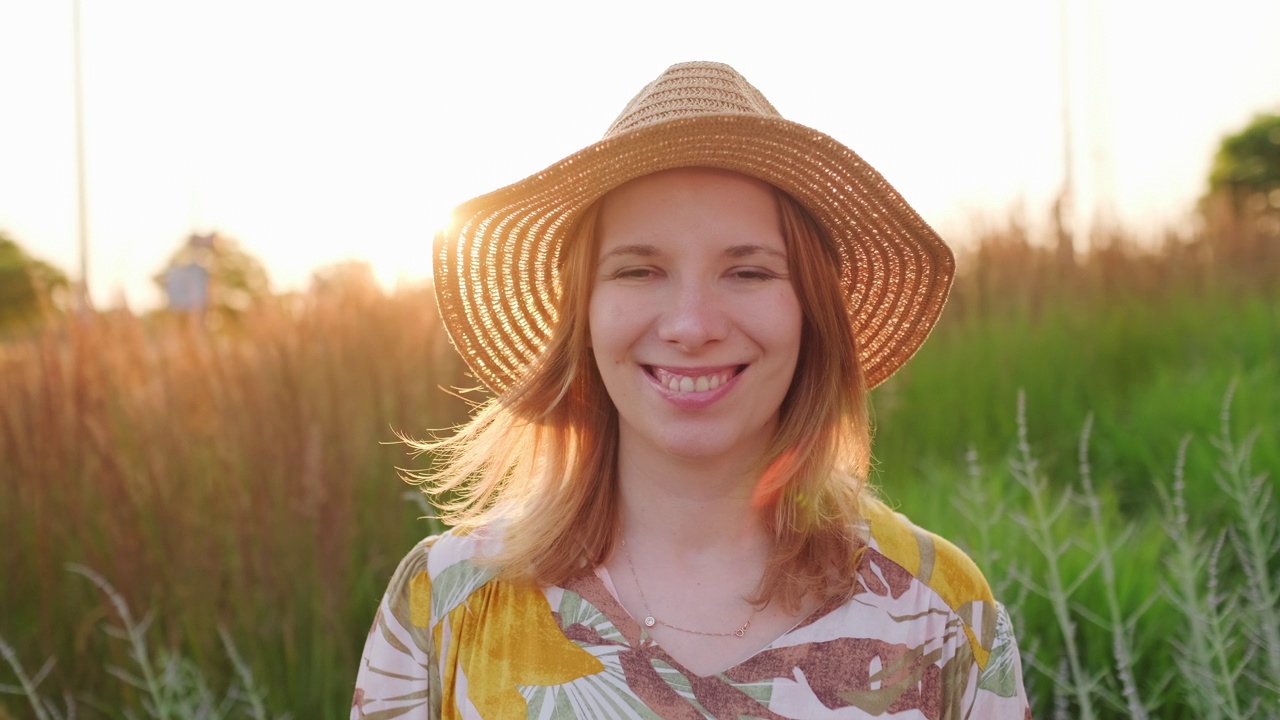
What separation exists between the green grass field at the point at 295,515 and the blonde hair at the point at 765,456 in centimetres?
93

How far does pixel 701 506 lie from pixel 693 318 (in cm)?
36

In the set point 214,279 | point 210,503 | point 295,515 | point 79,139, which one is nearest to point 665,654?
point 295,515

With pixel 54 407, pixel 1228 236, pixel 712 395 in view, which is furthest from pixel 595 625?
pixel 1228 236

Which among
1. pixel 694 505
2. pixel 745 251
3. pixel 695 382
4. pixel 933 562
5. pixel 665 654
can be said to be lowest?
pixel 665 654

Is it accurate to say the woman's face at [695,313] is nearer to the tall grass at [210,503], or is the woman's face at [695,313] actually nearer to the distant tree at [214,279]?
the tall grass at [210,503]

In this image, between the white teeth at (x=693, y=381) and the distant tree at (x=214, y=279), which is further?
the distant tree at (x=214, y=279)

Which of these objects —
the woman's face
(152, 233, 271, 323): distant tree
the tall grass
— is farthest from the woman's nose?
(152, 233, 271, 323): distant tree

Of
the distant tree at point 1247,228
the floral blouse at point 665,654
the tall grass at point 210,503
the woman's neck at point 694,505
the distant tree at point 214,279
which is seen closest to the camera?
the floral blouse at point 665,654

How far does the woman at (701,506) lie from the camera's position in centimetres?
173

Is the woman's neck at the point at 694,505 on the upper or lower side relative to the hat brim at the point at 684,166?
lower

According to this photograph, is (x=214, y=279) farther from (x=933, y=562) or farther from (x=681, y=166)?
(x=933, y=562)

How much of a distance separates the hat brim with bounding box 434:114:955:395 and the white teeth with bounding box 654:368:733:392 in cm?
34

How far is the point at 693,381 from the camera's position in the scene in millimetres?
1780

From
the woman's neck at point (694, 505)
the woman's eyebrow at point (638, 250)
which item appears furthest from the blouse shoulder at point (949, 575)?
the woman's eyebrow at point (638, 250)
